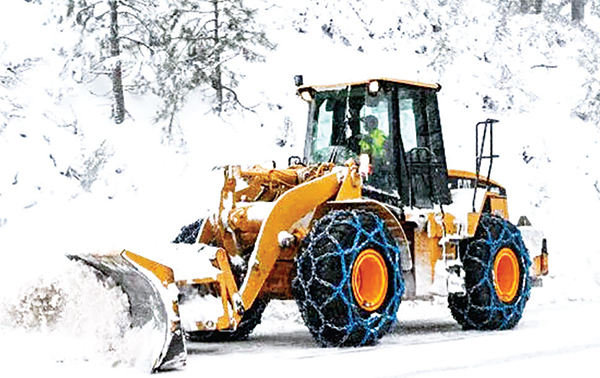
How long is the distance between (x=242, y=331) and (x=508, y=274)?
3.14m

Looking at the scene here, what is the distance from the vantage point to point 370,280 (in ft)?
32.0

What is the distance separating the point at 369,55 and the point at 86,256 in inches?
654

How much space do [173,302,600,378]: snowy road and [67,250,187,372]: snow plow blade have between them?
216 mm

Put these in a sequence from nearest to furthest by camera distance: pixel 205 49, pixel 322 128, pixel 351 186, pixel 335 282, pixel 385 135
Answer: pixel 335 282 → pixel 351 186 → pixel 385 135 → pixel 322 128 → pixel 205 49

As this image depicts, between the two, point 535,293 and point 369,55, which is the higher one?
point 369,55

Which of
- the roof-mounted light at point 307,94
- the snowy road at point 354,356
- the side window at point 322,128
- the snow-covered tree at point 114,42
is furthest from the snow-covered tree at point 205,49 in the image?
the snowy road at point 354,356

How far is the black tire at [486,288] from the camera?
11.2 meters

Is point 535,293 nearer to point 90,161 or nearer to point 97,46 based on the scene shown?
point 90,161

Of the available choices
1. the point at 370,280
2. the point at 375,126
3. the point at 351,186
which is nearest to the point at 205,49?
the point at 375,126

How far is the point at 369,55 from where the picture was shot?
80.9 ft

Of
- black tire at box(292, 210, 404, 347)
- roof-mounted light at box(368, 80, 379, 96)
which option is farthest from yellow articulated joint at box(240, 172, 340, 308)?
roof-mounted light at box(368, 80, 379, 96)

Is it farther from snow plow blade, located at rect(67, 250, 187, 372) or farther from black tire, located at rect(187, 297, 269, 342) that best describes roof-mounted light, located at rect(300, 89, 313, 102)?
snow plow blade, located at rect(67, 250, 187, 372)

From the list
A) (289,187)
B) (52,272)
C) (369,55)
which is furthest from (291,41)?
(52,272)

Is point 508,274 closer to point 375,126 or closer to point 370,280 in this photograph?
point 375,126
